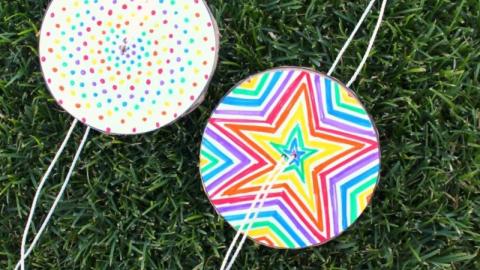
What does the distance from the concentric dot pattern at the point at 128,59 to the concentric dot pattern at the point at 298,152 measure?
0.30ft

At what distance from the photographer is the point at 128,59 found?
44.6 inches

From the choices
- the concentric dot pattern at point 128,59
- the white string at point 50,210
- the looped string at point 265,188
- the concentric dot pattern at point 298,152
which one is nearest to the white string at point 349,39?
the looped string at point 265,188

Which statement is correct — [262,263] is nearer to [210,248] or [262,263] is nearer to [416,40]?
[210,248]

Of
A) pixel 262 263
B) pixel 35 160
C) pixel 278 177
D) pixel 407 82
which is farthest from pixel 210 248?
pixel 407 82

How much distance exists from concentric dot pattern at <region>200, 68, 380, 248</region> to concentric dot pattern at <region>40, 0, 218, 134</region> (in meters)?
0.09

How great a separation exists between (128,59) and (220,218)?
0.37m

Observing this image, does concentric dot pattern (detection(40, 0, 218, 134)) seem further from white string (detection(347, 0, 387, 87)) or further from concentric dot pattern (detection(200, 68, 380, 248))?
white string (detection(347, 0, 387, 87))

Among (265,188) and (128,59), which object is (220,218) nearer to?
(265,188)

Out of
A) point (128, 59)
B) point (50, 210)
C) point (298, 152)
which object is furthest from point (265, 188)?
point (50, 210)

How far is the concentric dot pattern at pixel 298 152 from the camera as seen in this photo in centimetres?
111

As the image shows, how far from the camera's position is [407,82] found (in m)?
1.27

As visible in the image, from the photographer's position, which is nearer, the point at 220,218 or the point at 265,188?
the point at 265,188

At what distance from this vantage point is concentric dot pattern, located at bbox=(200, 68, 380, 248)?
A: 3.65ft

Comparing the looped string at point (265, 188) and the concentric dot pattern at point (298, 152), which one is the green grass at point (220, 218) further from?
the concentric dot pattern at point (298, 152)
